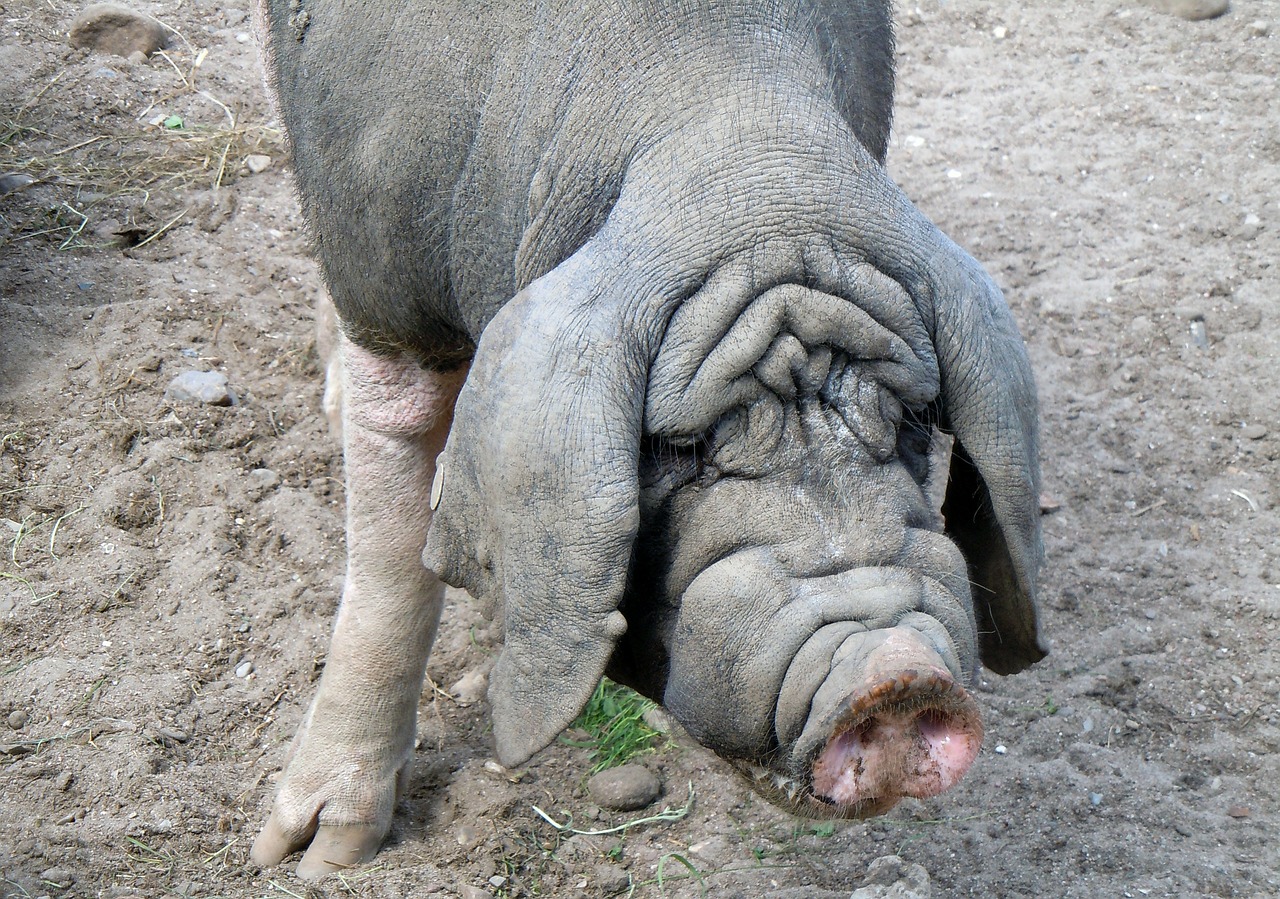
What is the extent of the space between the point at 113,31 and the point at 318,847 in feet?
16.5

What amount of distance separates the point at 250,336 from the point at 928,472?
3812 millimetres

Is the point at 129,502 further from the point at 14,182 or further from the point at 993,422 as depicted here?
the point at 993,422

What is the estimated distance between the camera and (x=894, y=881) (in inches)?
141

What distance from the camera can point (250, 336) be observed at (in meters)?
5.55

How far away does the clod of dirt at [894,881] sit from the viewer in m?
3.41

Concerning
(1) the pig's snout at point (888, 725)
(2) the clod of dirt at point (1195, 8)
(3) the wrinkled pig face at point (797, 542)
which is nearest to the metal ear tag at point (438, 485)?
(3) the wrinkled pig face at point (797, 542)

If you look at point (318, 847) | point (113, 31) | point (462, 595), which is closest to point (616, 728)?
point (462, 595)

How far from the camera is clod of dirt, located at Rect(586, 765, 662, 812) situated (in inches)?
159

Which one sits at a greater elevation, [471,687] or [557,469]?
[557,469]

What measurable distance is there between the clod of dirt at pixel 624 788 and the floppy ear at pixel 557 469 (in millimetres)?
1691

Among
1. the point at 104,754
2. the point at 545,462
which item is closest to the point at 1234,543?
the point at 545,462

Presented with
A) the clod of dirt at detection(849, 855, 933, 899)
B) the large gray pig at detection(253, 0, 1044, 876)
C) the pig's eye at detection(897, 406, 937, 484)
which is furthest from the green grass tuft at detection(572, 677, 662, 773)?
the pig's eye at detection(897, 406, 937, 484)

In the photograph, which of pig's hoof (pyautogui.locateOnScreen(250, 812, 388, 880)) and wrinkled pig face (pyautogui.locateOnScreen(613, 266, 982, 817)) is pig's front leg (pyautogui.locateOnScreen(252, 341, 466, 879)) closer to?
pig's hoof (pyautogui.locateOnScreen(250, 812, 388, 880))

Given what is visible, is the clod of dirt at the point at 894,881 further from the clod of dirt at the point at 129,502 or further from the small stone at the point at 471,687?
the clod of dirt at the point at 129,502
